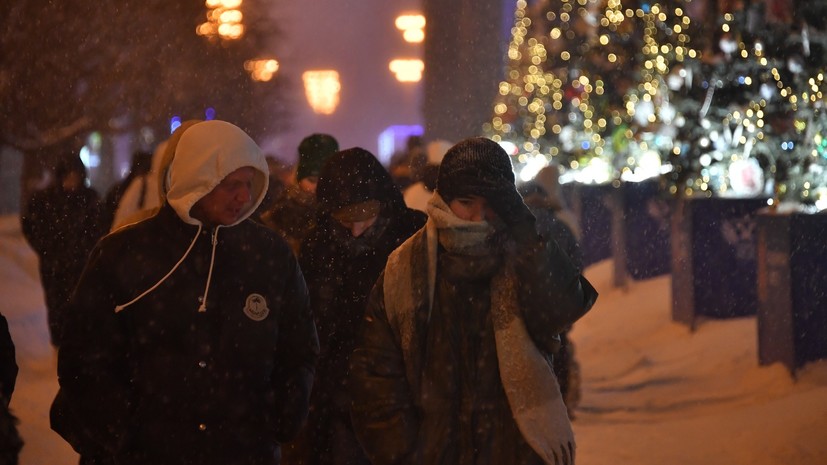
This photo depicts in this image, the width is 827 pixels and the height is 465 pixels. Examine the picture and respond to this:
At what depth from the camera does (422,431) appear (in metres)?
3.93

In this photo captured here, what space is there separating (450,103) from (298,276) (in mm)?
46304

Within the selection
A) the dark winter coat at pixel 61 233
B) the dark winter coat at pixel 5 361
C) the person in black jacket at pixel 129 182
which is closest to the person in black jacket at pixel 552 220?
the person in black jacket at pixel 129 182

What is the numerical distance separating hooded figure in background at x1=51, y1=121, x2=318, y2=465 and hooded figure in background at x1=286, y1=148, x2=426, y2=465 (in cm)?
144

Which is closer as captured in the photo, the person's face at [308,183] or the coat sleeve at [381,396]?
the coat sleeve at [381,396]

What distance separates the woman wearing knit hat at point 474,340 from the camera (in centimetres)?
387

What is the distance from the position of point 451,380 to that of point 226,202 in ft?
2.85

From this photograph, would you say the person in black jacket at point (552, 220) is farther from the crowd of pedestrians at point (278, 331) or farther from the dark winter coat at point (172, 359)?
the dark winter coat at point (172, 359)

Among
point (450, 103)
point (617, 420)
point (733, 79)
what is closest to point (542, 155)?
point (733, 79)

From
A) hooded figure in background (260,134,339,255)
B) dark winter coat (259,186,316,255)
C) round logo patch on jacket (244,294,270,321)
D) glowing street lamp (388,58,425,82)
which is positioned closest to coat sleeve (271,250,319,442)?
round logo patch on jacket (244,294,270,321)

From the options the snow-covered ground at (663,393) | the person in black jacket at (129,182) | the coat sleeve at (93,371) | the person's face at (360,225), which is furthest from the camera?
the person in black jacket at (129,182)

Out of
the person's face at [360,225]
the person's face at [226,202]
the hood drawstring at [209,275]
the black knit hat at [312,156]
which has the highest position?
the person's face at [226,202]

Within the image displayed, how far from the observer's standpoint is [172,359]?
3814 mm

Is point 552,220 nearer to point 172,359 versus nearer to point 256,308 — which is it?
point 256,308

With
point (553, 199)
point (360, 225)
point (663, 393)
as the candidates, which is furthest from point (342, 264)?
point (663, 393)
